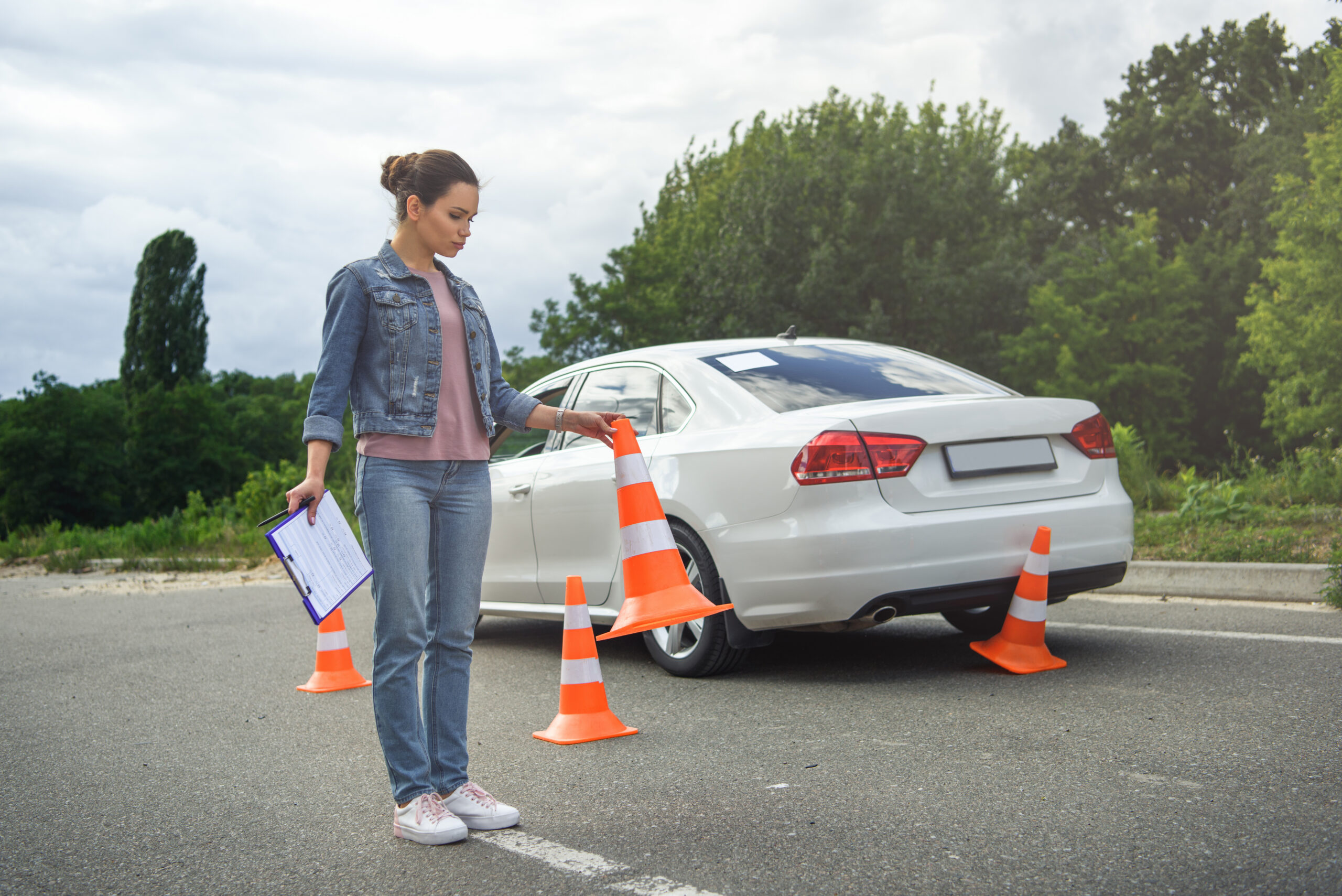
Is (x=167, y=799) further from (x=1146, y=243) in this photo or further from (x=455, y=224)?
(x=1146, y=243)

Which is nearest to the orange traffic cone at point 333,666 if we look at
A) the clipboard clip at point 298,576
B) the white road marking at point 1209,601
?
the clipboard clip at point 298,576

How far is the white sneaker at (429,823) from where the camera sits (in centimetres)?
331

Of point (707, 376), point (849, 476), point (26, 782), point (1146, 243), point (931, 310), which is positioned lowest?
point (26, 782)

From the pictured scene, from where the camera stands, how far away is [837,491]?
4.80 meters

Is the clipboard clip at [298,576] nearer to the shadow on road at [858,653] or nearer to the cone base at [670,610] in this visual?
the cone base at [670,610]

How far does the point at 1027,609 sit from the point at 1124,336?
145ft

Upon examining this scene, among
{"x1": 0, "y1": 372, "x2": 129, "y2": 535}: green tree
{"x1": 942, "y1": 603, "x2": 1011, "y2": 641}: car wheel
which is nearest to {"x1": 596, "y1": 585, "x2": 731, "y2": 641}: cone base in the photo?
{"x1": 942, "y1": 603, "x2": 1011, "y2": 641}: car wheel

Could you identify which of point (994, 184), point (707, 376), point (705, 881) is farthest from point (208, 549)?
point (994, 184)

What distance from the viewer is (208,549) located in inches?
609

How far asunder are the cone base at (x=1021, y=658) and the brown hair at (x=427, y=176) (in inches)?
127

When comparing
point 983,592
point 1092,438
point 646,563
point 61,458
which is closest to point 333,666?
point 646,563

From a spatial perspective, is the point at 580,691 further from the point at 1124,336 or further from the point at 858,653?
the point at 1124,336

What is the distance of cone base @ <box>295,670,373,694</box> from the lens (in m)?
5.84

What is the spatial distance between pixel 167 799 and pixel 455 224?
86.6 inches
